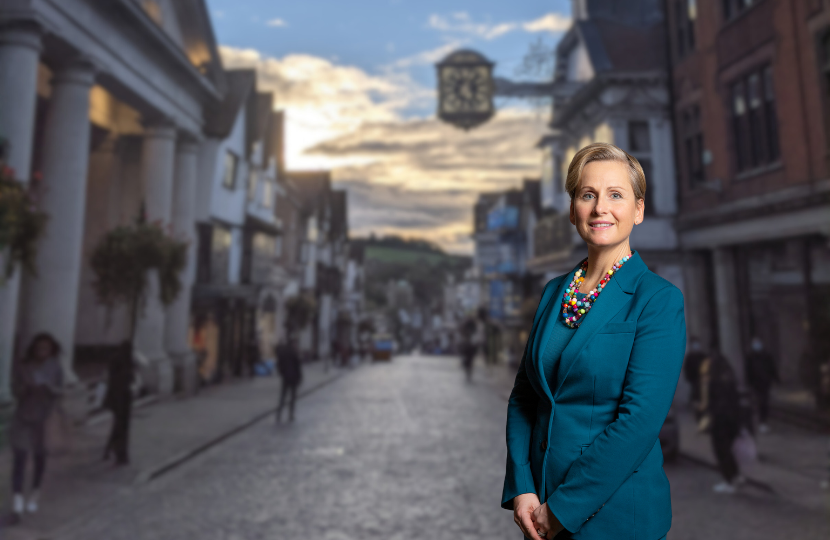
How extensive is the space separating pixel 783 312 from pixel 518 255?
26.3 metres

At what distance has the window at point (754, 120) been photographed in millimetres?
13820

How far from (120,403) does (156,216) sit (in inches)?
367

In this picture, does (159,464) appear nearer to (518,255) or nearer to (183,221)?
(183,221)

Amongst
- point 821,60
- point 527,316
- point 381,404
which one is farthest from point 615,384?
point 527,316

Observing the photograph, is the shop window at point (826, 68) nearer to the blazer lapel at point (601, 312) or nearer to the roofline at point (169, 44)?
the blazer lapel at point (601, 312)

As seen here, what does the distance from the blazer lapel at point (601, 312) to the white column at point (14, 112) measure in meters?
11.6

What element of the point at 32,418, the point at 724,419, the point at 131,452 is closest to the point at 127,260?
the point at 131,452

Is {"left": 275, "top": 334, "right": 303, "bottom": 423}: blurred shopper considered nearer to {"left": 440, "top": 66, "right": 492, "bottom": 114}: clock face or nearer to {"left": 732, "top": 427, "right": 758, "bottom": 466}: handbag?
{"left": 440, "top": 66, "right": 492, "bottom": 114}: clock face

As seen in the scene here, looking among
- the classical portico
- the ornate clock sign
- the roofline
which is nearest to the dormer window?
the classical portico

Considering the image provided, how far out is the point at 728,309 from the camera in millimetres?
15633

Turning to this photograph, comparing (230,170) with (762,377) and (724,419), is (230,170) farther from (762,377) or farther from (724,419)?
(724,419)

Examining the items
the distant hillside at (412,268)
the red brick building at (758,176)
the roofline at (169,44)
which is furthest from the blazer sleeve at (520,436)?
the distant hillside at (412,268)

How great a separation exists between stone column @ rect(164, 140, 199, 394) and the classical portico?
4cm

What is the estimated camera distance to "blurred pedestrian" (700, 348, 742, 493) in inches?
309
